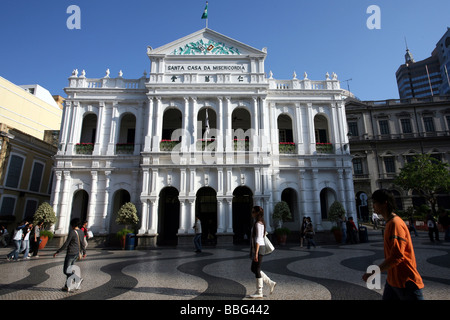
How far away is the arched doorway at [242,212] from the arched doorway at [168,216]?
4.63 meters

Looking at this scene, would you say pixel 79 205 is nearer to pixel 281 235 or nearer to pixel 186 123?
pixel 186 123

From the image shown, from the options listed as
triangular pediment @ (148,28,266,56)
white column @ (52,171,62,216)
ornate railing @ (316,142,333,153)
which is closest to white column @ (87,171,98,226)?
white column @ (52,171,62,216)

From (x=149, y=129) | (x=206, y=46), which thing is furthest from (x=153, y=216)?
(x=206, y=46)

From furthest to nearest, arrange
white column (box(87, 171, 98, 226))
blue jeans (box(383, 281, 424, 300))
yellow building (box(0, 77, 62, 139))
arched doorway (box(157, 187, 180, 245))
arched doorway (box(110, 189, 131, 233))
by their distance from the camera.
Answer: yellow building (box(0, 77, 62, 139)), arched doorway (box(157, 187, 180, 245)), arched doorway (box(110, 189, 131, 233)), white column (box(87, 171, 98, 226)), blue jeans (box(383, 281, 424, 300))

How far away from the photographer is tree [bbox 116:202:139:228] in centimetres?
1788

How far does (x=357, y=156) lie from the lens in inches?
1490

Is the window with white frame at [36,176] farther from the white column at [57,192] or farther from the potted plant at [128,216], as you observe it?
the potted plant at [128,216]

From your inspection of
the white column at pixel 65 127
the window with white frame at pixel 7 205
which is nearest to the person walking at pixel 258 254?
the white column at pixel 65 127

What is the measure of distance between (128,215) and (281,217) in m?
10.4

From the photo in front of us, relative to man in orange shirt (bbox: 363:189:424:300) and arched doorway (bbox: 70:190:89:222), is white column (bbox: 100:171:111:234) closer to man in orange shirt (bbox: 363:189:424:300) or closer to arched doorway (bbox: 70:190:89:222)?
arched doorway (bbox: 70:190:89:222)

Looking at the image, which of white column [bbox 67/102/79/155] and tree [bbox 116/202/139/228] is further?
white column [bbox 67/102/79/155]

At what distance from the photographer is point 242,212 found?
Answer: 21.4m

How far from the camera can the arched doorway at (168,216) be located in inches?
815

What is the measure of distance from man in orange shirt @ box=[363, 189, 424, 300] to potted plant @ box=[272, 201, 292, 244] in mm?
15120
